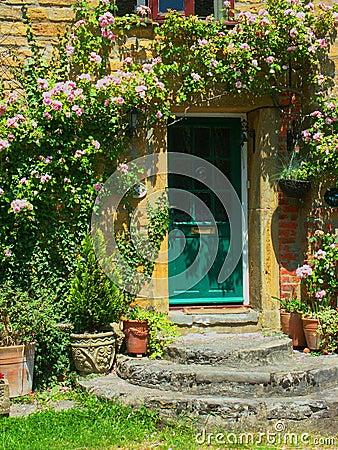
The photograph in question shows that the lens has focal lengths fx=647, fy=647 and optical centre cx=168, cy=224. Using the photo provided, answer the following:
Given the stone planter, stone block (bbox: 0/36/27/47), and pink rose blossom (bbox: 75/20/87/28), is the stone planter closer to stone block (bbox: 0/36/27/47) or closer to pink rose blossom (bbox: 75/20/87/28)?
stone block (bbox: 0/36/27/47)

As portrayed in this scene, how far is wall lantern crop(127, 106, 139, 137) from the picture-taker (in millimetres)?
6957

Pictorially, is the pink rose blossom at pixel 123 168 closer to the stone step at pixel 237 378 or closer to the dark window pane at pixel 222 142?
the dark window pane at pixel 222 142

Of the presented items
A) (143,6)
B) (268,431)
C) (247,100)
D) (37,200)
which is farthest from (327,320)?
(143,6)

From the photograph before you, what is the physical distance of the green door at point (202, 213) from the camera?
25.1 feet

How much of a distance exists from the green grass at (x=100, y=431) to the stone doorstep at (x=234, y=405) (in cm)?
10

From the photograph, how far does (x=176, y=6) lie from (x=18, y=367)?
432cm

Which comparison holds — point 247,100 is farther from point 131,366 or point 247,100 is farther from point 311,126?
point 131,366

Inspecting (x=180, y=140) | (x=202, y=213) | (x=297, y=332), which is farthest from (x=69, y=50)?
(x=297, y=332)

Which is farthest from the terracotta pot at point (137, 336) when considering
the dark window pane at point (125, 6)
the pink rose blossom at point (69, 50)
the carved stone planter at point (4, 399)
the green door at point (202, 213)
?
the dark window pane at point (125, 6)

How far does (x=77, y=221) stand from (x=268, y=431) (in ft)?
9.64

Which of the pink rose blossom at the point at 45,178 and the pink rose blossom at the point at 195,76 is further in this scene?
the pink rose blossom at the point at 195,76

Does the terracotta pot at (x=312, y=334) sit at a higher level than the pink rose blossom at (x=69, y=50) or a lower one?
lower

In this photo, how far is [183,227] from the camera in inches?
301

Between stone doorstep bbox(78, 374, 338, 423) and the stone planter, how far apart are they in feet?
1.92
